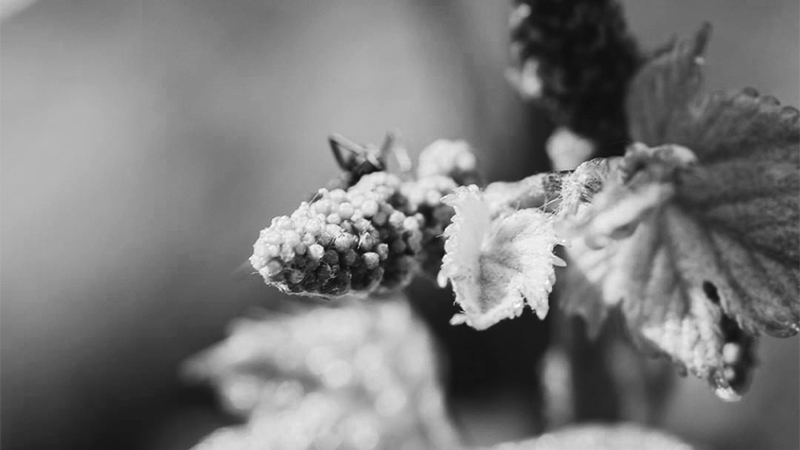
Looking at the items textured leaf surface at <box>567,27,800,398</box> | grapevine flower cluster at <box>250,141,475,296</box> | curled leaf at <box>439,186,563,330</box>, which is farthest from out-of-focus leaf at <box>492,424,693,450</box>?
curled leaf at <box>439,186,563,330</box>

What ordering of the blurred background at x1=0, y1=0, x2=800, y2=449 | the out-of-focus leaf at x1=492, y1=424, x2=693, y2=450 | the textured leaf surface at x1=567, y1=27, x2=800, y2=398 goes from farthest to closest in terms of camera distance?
the blurred background at x1=0, y1=0, x2=800, y2=449, the out-of-focus leaf at x1=492, y1=424, x2=693, y2=450, the textured leaf surface at x1=567, y1=27, x2=800, y2=398

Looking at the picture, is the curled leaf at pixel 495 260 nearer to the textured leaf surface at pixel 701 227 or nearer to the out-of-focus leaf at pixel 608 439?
the textured leaf surface at pixel 701 227

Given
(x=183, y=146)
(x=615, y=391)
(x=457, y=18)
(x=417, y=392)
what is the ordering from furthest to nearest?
(x=183, y=146) → (x=457, y=18) → (x=417, y=392) → (x=615, y=391)

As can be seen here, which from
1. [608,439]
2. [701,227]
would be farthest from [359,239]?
[608,439]

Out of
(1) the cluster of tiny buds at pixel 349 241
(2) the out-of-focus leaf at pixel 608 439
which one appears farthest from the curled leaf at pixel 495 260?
(2) the out-of-focus leaf at pixel 608 439

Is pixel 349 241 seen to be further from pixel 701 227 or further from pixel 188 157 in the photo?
pixel 188 157

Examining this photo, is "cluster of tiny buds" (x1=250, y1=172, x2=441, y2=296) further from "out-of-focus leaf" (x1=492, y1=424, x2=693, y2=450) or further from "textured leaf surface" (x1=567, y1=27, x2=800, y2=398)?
"out-of-focus leaf" (x1=492, y1=424, x2=693, y2=450)

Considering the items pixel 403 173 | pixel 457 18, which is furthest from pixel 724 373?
pixel 457 18

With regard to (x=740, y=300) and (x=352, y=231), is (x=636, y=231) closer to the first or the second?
(x=740, y=300)
